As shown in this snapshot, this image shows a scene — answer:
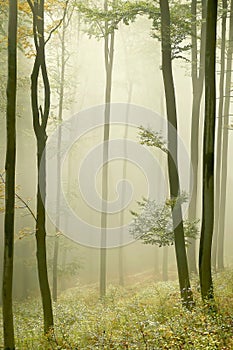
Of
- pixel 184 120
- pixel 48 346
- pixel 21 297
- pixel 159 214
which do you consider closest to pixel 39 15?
pixel 159 214

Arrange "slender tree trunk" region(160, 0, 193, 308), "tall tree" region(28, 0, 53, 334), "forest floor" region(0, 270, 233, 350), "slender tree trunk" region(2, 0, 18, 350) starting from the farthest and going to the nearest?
"slender tree trunk" region(160, 0, 193, 308) < "tall tree" region(28, 0, 53, 334) < "slender tree trunk" region(2, 0, 18, 350) < "forest floor" region(0, 270, 233, 350)

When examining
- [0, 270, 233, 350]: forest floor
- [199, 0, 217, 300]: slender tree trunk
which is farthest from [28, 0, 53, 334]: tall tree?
[199, 0, 217, 300]: slender tree trunk

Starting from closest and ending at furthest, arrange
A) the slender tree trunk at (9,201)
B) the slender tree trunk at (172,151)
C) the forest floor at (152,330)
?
the forest floor at (152,330) → the slender tree trunk at (9,201) → the slender tree trunk at (172,151)

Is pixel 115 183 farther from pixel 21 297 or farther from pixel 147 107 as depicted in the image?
pixel 21 297

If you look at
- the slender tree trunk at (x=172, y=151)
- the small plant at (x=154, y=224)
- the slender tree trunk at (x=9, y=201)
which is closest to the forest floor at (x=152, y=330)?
the slender tree trunk at (x=9, y=201)

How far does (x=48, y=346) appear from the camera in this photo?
782 cm

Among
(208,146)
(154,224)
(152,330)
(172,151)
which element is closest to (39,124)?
(172,151)

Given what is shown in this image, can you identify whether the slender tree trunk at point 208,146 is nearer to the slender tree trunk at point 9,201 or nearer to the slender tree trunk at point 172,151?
the slender tree trunk at point 172,151

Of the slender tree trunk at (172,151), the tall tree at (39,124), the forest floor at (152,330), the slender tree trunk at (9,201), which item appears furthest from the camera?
the slender tree trunk at (172,151)

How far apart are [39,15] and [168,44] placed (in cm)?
283

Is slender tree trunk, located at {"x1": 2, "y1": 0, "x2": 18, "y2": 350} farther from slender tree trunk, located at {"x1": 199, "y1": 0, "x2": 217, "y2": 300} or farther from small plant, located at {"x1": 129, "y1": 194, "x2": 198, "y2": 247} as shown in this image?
slender tree trunk, located at {"x1": 199, "y1": 0, "x2": 217, "y2": 300}

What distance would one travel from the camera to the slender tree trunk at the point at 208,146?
7.85 m

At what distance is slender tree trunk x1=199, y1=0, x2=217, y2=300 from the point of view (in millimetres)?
7848

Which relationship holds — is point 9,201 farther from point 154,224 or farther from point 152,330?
point 152,330
